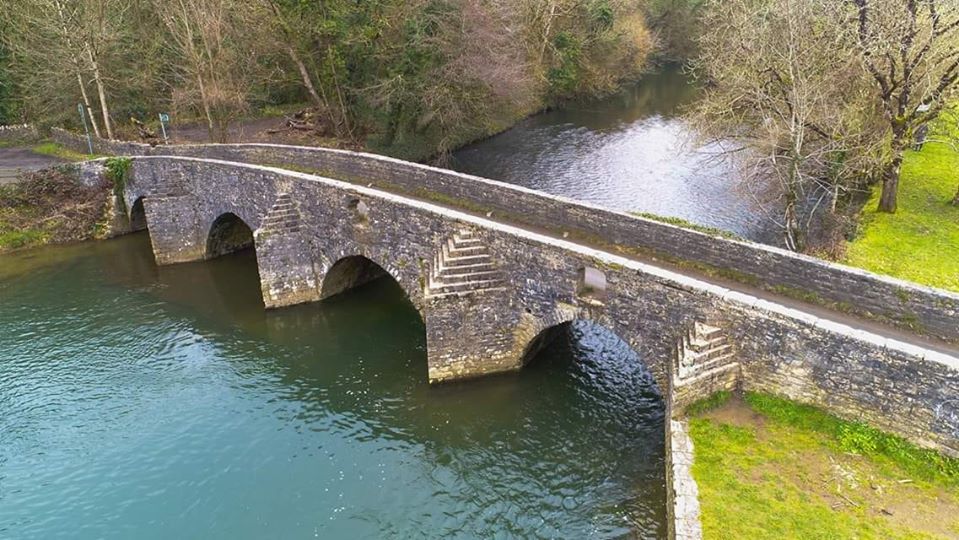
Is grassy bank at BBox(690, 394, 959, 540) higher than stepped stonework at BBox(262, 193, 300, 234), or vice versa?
stepped stonework at BBox(262, 193, 300, 234)

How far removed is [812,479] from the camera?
12555 millimetres

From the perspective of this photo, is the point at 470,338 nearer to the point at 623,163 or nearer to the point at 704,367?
the point at 704,367

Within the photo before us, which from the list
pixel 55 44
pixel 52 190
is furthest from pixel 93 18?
pixel 52 190

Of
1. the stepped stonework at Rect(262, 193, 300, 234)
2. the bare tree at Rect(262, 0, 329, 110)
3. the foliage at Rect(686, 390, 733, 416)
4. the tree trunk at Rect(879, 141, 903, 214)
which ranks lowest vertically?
the foliage at Rect(686, 390, 733, 416)

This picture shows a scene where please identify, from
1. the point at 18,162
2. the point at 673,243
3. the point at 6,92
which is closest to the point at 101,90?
the point at 18,162

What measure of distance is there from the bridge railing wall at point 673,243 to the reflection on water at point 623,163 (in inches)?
410

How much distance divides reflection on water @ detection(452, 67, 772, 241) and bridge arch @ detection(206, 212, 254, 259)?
1507 cm

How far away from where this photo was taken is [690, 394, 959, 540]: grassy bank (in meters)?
11.5

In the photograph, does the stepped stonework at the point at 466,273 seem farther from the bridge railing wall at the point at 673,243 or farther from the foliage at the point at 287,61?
the foliage at the point at 287,61

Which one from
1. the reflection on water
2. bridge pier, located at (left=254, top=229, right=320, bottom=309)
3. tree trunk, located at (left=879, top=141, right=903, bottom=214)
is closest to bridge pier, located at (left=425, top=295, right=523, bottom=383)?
bridge pier, located at (left=254, top=229, right=320, bottom=309)

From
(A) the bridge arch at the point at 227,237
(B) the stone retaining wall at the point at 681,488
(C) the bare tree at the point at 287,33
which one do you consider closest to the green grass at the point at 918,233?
(B) the stone retaining wall at the point at 681,488

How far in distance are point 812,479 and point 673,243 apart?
7456mm

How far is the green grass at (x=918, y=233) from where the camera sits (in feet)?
69.4

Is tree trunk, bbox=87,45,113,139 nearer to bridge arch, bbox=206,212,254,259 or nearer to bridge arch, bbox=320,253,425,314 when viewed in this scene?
bridge arch, bbox=206,212,254,259
